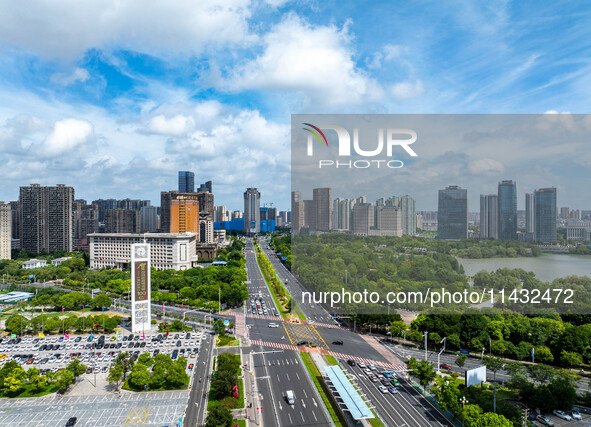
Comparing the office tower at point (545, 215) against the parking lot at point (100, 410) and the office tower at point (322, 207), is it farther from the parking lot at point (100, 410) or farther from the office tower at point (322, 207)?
the parking lot at point (100, 410)

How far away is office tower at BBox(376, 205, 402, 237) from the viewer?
17297 millimetres

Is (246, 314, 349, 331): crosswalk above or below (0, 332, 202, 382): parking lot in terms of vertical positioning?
above

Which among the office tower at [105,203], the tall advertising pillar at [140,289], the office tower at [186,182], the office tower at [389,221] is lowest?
the tall advertising pillar at [140,289]

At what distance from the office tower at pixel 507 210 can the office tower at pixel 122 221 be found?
198 ft

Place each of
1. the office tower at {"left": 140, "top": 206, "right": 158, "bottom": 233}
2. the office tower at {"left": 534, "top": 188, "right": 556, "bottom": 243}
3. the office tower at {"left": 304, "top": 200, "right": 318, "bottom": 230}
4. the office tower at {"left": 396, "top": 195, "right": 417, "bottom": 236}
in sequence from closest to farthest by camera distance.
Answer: the office tower at {"left": 534, "top": 188, "right": 556, "bottom": 243}, the office tower at {"left": 396, "top": 195, "right": 417, "bottom": 236}, the office tower at {"left": 304, "top": 200, "right": 318, "bottom": 230}, the office tower at {"left": 140, "top": 206, "right": 158, "bottom": 233}

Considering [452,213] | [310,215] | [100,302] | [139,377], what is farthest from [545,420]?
[100,302]

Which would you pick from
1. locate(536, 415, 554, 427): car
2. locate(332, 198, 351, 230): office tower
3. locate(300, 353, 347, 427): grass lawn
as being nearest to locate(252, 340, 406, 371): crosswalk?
locate(300, 353, 347, 427): grass lawn

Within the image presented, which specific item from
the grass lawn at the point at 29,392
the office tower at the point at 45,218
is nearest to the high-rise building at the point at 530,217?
the grass lawn at the point at 29,392

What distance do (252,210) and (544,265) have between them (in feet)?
276

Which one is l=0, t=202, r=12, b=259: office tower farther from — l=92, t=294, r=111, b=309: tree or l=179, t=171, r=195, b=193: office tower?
l=179, t=171, r=195, b=193: office tower

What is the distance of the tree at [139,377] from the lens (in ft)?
48.2

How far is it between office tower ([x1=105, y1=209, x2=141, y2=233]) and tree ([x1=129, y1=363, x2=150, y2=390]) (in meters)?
53.4

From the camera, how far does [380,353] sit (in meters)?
18.4

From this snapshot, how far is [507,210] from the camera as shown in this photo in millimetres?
14547
